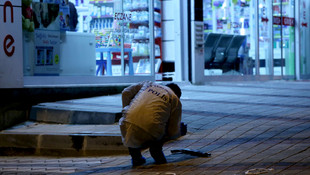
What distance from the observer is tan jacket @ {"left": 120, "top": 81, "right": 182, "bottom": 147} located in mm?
6066

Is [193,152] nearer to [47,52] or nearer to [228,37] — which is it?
[47,52]

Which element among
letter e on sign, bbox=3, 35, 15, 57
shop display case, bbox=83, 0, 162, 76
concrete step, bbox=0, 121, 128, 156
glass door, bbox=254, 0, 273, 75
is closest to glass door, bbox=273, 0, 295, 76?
glass door, bbox=254, 0, 273, 75

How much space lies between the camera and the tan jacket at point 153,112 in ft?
19.9

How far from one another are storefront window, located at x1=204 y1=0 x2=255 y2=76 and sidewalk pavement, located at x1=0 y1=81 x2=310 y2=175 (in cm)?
671

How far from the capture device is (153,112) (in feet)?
19.9

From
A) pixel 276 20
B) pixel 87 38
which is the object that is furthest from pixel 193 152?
pixel 276 20

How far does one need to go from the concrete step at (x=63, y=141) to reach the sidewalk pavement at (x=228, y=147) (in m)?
0.18

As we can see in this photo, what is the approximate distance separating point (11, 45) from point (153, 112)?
5.20 meters

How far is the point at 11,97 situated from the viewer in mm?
10391

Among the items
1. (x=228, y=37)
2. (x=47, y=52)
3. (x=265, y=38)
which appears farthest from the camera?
(x=265, y=38)

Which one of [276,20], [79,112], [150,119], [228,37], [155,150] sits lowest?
[155,150]

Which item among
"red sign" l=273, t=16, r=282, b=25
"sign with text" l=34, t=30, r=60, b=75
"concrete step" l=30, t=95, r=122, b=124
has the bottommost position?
"concrete step" l=30, t=95, r=122, b=124

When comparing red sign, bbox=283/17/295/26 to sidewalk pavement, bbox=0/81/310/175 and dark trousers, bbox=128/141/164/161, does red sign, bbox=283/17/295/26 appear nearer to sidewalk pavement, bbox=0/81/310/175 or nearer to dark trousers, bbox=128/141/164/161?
sidewalk pavement, bbox=0/81/310/175

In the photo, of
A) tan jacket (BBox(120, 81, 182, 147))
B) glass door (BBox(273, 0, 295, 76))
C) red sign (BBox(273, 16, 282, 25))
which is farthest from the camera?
glass door (BBox(273, 0, 295, 76))
